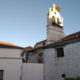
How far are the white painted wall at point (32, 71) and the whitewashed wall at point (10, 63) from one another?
3.99 ft

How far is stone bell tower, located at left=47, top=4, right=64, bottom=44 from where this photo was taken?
1951cm

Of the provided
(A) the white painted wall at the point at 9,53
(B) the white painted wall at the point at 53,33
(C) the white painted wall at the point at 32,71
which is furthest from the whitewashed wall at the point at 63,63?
(A) the white painted wall at the point at 9,53

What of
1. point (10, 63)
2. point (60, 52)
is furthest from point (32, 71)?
point (60, 52)

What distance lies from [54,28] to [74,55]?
8.78 meters

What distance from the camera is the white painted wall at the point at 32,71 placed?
1341 centimetres

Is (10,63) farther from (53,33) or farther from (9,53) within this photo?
(53,33)

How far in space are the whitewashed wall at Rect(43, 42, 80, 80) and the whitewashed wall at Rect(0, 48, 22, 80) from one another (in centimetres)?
446

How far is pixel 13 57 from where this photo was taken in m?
12.3

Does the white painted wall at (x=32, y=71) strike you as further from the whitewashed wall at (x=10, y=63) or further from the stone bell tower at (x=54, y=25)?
the stone bell tower at (x=54, y=25)

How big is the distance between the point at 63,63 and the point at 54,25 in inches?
345

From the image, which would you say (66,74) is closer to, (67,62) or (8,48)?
(67,62)

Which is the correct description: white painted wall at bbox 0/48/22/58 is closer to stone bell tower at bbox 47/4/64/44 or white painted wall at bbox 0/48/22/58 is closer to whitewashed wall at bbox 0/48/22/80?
whitewashed wall at bbox 0/48/22/80

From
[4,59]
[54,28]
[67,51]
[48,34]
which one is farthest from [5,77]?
[54,28]

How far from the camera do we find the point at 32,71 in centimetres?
1396
